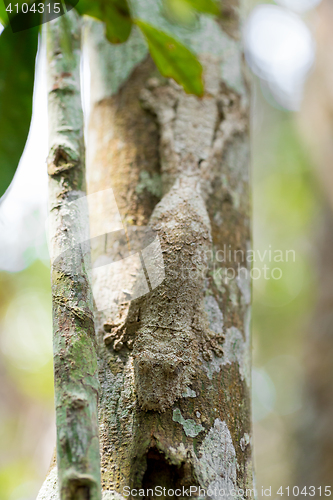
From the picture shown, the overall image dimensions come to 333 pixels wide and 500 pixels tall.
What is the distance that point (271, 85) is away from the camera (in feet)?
38.0

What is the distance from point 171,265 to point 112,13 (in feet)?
3.79

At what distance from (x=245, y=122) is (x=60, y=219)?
4.57 ft

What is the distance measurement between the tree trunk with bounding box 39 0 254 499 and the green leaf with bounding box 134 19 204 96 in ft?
0.69

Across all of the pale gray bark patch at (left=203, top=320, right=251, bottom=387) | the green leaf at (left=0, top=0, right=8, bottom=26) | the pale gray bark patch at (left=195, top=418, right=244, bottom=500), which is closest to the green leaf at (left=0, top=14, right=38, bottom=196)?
the green leaf at (left=0, top=0, right=8, bottom=26)

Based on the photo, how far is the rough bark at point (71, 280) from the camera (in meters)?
1.13

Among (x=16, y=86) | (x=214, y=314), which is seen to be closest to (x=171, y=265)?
(x=214, y=314)

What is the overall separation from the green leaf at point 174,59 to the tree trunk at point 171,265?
210mm

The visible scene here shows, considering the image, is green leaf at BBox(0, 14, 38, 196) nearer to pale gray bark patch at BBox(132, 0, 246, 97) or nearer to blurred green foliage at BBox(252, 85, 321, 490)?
pale gray bark patch at BBox(132, 0, 246, 97)

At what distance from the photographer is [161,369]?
63.2 inches

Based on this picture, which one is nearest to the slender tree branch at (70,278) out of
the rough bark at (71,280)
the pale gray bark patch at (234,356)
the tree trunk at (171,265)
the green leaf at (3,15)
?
the rough bark at (71,280)

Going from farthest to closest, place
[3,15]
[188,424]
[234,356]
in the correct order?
[234,356], [3,15], [188,424]

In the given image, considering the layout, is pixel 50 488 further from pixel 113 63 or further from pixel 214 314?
pixel 113 63

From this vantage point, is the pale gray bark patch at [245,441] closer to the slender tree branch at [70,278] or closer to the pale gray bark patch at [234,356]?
the pale gray bark patch at [234,356]

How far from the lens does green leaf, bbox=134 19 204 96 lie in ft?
6.33
